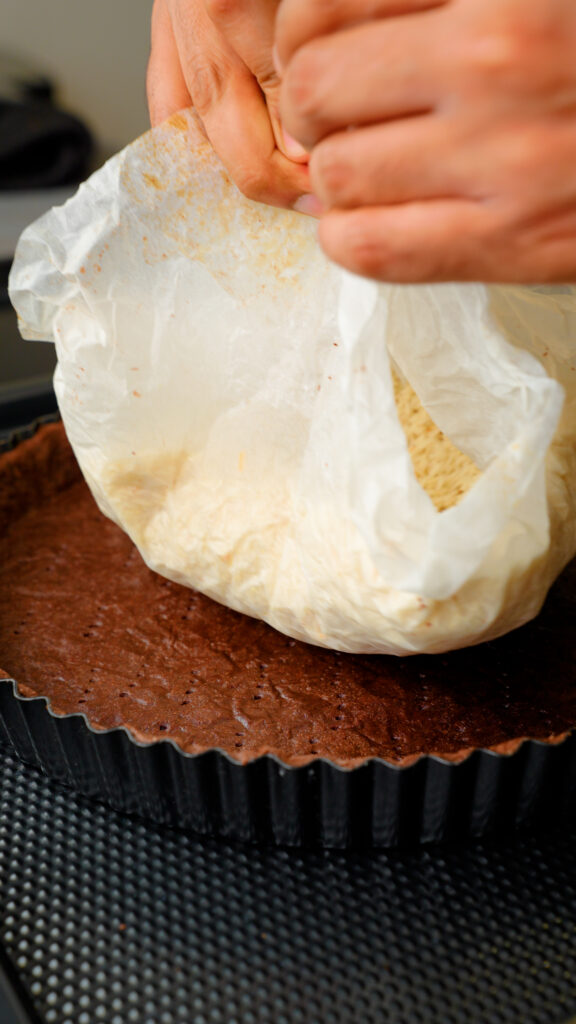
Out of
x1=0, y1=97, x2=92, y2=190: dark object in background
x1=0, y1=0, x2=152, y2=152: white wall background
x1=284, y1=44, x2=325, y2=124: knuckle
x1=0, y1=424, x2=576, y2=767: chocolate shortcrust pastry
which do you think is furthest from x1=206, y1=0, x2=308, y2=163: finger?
x1=0, y1=0, x2=152, y2=152: white wall background

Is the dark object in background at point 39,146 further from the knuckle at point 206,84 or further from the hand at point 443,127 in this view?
the hand at point 443,127

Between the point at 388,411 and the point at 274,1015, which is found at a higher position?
the point at 388,411

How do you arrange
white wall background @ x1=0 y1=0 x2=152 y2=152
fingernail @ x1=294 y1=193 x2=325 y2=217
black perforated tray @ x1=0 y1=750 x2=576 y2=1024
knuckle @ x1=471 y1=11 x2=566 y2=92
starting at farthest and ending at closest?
1. white wall background @ x1=0 y1=0 x2=152 y2=152
2. fingernail @ x1=294 y1=193 x2=325 y2=217
3. black perforated tray @ x1=0 y1=750 x2=576 y2=1024
4. knuckle @ x1=471 y1=11 x2=566 y2=92

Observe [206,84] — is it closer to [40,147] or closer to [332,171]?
[332,171]

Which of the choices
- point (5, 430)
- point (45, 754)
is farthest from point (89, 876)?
point (5, 430)

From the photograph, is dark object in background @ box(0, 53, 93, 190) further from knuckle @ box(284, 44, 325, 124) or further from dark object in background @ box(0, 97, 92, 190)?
knuckle @ box(284, 44, 325, 124)

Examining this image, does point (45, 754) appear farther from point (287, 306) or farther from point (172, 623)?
point (287, 306)

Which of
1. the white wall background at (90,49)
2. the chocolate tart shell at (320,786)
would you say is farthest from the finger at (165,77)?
the white wall background at (90,49)
